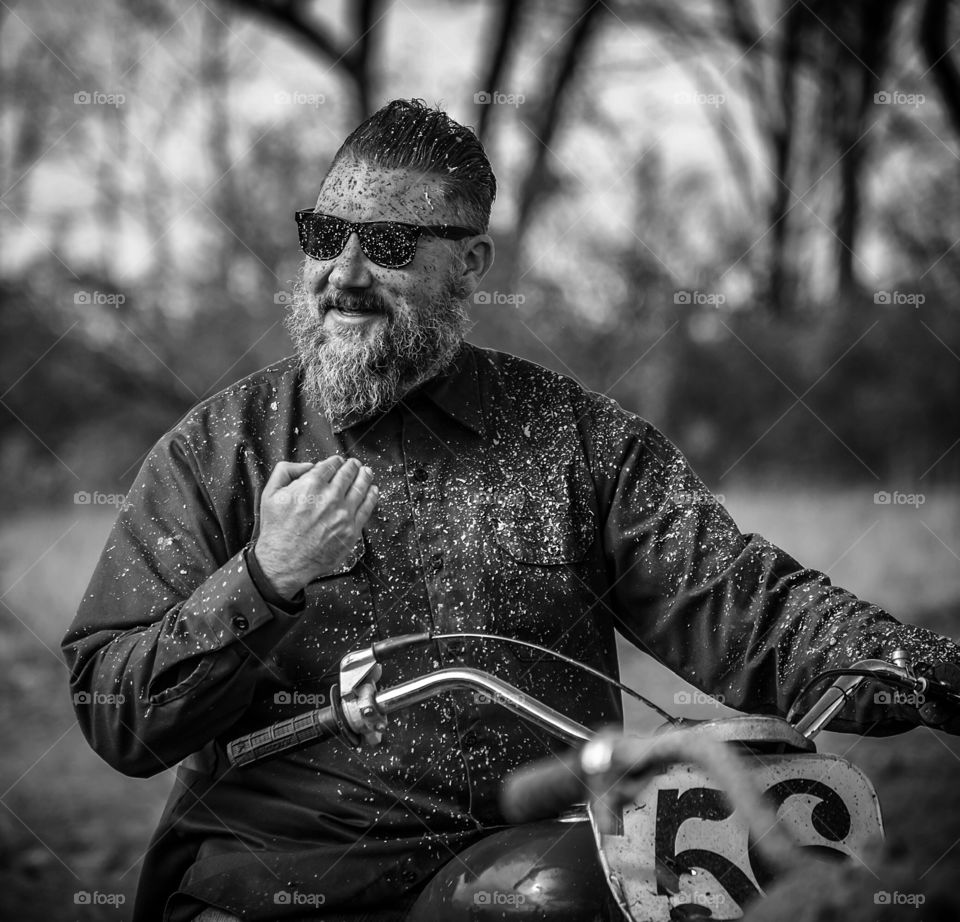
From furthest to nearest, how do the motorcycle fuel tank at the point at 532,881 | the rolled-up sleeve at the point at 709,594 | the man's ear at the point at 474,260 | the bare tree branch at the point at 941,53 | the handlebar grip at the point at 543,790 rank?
1. the bare tree branch at the point at 941,53
2. the man's ear at the point at 474,260
3. the rolled-up sleeve at the point at 709,594
4. the motorcycle fuel tank at the point at 532,881
5. the handlebar grip at the point at 543,790

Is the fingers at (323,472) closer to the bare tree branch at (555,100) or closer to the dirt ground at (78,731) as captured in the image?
the dirt ground at (78,731)

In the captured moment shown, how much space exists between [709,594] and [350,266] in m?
1.01

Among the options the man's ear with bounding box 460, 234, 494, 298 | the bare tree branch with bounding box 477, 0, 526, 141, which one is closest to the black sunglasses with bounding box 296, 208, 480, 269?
the man's ear with bounding box 460, 234, 494, 298

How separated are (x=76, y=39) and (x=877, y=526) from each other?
819 cm

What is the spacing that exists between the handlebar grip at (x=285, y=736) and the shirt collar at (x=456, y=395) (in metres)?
0.79

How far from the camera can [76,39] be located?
11.9m

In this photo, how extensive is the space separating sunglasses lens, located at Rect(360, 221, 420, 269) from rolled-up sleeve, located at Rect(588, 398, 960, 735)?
540 millimetres

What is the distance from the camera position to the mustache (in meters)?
2.79

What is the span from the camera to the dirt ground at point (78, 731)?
15.6ft

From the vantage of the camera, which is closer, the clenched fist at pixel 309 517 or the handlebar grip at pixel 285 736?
the handlebar grip at pixel 285 736

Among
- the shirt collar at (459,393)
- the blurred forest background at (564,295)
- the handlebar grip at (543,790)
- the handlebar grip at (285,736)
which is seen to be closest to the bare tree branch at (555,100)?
the blurred forest background at (564,295)

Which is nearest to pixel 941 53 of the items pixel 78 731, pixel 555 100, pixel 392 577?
pixel 555 100

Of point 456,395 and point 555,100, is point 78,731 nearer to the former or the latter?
point 456,395

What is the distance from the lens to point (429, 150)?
114 inches
